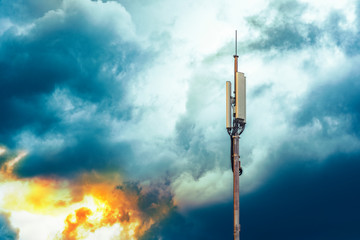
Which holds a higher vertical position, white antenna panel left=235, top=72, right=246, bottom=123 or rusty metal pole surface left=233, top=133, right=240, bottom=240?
white antenna panel left=235, top=72, right=246, bottom=123

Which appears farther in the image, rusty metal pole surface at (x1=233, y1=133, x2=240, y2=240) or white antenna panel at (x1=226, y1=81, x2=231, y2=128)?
white antenna panel at (x1=226, y1=81, x2=231, y2=128)

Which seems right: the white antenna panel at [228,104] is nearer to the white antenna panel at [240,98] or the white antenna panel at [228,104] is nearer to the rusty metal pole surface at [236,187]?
the white antenna panel at [240,98]

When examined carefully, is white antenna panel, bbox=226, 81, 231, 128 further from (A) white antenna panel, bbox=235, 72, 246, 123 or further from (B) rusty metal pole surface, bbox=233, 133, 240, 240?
(B) rusty metal pole surface, bbox=233, 133, 240, 240

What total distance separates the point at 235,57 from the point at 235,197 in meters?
7.45

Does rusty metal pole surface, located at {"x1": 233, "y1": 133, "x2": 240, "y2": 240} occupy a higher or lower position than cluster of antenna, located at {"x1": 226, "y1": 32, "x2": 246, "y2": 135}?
lower

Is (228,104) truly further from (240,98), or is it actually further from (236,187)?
(236,187)

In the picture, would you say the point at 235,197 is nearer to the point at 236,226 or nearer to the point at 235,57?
the point at 236,226

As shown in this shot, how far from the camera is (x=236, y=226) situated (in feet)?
75.0

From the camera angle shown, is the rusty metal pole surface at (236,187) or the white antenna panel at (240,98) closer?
the rusty metal pole surface at (236,187)

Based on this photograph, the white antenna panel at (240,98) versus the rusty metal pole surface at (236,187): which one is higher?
the white antenna panel at (240,98)

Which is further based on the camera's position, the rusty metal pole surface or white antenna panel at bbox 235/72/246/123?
white antenna panel at bbox 235/72/246/123

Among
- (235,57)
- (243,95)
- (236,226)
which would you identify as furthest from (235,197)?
(235,57)

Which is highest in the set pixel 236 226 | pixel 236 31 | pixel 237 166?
pixel 236 31

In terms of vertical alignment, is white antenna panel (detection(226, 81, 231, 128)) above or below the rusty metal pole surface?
above
